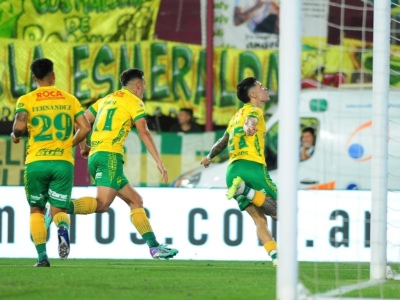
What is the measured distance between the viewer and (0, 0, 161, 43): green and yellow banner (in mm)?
20625

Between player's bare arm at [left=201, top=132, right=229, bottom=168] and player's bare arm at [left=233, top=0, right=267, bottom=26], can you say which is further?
player's bare arm at [left=233, top=0, right=267, bottom=26]

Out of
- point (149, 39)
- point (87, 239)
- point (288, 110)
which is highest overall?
point (149, 39)

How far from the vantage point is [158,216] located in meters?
14.3

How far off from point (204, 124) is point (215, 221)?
6150 millimetres

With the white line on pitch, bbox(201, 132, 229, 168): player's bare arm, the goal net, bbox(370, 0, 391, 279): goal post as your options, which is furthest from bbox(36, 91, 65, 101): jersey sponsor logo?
the white line on pitch

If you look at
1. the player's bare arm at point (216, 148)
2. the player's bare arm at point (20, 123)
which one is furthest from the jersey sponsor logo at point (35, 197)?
the player's bare arm at point (216, 148)

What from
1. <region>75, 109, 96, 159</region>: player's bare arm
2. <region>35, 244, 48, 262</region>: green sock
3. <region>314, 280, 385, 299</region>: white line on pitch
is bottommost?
<region>314, 280, 385, 299</region>: white line on pitch

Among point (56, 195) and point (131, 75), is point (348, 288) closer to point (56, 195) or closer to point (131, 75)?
point (56, 195)

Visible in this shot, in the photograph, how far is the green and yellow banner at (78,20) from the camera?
20.6 meters

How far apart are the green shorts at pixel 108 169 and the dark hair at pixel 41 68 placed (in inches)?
41.2

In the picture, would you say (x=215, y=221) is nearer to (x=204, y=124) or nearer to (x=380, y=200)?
(x=380, y=200)

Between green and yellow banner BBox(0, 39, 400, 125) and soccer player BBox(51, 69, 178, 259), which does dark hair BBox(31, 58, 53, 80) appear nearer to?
soccer player BBox(51, 69, 178, 259)

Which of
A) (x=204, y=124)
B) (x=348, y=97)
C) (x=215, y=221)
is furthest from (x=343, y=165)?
(x=215, y=221)

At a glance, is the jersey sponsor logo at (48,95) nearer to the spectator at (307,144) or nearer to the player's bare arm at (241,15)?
the spectator at (307,144)
